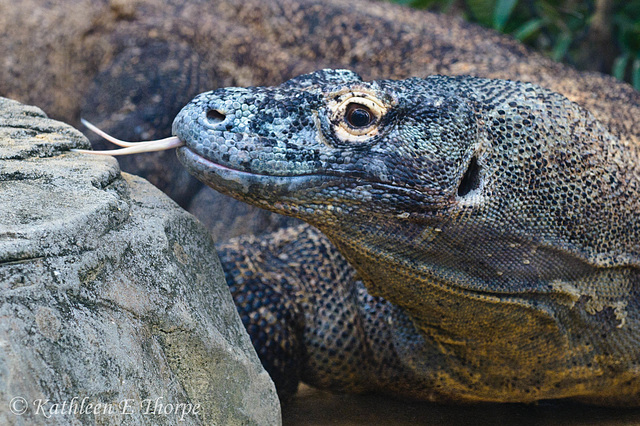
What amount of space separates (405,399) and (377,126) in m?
1.52

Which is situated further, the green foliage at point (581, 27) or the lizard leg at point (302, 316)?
the green foliage at point (581, 27)

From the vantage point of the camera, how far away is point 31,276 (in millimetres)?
1784

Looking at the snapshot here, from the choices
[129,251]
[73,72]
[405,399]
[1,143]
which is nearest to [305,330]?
[405,399]

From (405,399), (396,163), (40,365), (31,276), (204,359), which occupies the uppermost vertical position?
(396,163)

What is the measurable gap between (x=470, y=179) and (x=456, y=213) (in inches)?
5.8

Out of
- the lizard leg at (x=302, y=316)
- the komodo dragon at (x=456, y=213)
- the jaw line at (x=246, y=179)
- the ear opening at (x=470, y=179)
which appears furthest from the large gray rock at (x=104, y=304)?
the ear opening at (x=470, y=179)

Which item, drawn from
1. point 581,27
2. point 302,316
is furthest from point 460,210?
point 581,27

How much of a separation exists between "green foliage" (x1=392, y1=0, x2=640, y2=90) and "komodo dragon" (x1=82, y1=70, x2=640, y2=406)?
394 centimetres

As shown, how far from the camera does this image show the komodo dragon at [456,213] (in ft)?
7.71

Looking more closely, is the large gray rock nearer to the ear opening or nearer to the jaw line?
the jaw line

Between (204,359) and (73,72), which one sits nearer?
(204,359)

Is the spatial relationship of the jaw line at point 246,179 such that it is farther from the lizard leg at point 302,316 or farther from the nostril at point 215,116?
the lizard leg at point 302,316

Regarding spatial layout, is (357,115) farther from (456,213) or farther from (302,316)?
(302,316)

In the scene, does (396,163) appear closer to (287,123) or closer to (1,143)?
(287,123)
